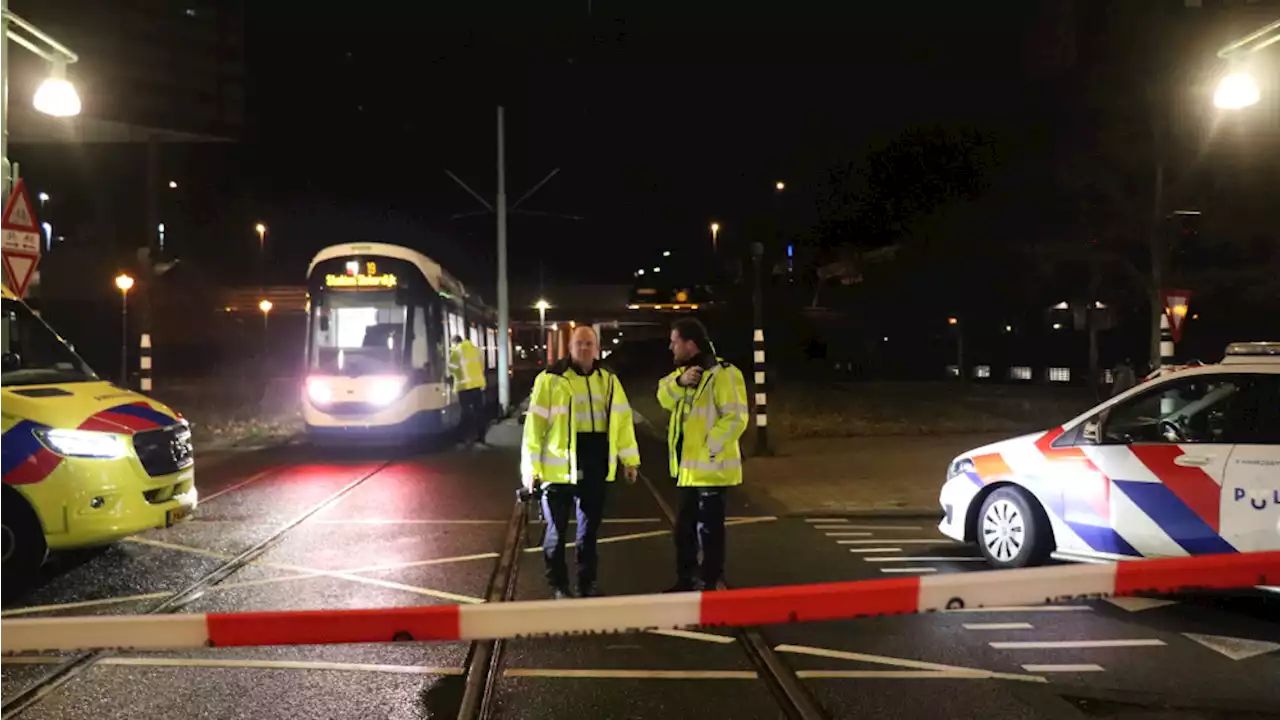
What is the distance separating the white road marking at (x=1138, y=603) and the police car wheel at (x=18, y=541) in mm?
7523

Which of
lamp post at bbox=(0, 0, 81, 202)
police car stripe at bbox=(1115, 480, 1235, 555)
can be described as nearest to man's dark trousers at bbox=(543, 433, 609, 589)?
police car stripe at bbox=(1115, 480, 1235, 555)

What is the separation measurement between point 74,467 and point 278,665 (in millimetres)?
2825

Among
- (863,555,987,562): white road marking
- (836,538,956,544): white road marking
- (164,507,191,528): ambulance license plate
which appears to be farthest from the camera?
(836,538,956,544): white road marking

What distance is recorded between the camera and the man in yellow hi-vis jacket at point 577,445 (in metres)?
6.82

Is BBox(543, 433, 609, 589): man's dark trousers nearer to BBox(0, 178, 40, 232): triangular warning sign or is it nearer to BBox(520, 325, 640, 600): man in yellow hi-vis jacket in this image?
BBox(520, 325, 640, 600): man in yellow hi-vis jacket

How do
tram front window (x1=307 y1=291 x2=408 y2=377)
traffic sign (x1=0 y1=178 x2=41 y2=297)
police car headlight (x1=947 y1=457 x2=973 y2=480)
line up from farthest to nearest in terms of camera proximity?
tram front window (x1=307 y1=291 x2=408 y2=377) < traffic sign (x1=0 y1=178 x2=41 y2=297) < police car headlight (x1=947 y1=457 x2=973 y2=480)

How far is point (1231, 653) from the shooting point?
6.07 m

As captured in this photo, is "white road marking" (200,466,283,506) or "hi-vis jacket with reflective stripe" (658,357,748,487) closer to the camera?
"hi-vis jacket with reflective stripe" (658,357,748,487)

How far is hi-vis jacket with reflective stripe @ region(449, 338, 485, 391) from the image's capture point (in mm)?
19328

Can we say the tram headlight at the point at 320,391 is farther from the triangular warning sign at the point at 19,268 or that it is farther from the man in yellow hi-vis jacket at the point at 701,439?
the man in yellow hi-vis jacket at the point at 701,439

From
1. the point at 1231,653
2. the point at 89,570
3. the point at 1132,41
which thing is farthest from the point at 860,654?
the point at 1132,41

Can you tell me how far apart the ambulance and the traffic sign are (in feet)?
5.86

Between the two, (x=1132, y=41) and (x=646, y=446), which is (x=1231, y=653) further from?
(x=1132, y=41)

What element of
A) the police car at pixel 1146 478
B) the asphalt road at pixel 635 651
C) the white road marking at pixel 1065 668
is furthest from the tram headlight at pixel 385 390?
the white road marking at pixel 1065 668
